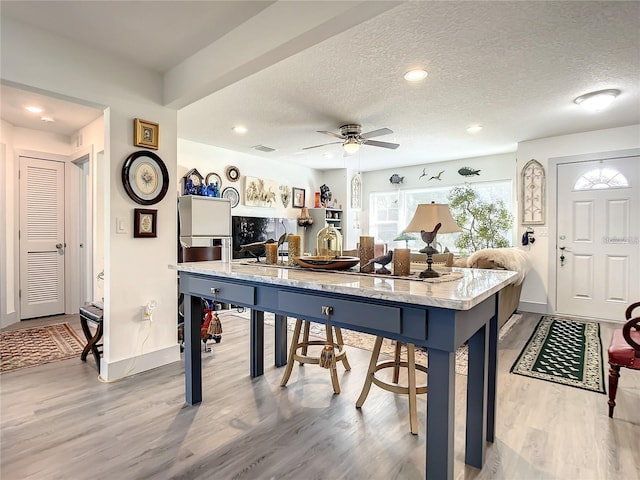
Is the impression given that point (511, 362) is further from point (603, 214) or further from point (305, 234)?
point (305, 234)

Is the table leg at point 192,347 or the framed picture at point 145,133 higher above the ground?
the framed picture at point 145,133

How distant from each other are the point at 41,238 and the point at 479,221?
6.37 meters

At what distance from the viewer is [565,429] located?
1971 mm

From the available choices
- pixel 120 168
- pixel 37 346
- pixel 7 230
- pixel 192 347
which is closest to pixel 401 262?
pixel 192 347

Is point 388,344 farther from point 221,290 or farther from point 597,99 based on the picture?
point 597,99

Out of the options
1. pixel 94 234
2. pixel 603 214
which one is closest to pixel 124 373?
pixel 94 234

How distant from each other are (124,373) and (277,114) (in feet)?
Result: 9.51

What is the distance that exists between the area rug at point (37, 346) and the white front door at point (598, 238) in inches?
226

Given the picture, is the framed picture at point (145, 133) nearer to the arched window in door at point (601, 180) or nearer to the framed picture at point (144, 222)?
the framed picture at point (144, 222)

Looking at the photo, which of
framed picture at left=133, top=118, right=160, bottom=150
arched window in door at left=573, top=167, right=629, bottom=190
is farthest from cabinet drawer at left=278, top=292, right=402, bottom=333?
arched window in door at left=573, top=167, right=629, bottom=190

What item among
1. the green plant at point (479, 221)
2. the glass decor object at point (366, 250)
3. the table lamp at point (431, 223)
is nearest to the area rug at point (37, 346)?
the glass decor object at point (366, 250)

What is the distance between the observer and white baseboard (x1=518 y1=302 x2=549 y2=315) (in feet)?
15.7

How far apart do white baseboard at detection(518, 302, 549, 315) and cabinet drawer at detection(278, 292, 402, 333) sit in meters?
4.51

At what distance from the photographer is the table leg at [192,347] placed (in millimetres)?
2209
